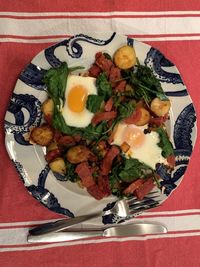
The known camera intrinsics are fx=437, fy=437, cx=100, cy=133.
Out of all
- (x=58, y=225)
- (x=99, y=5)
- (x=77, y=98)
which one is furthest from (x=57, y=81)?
(x=58, y=225)

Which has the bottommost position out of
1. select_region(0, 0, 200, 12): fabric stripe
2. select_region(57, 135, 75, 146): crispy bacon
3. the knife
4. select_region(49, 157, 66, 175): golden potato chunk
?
the knife

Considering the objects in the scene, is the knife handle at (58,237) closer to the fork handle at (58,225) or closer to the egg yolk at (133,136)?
the fork handle at (58,225)

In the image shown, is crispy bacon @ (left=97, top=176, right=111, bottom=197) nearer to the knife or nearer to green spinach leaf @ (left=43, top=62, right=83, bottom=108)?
the knife

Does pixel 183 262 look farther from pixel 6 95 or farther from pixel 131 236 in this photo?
pixel 6 95

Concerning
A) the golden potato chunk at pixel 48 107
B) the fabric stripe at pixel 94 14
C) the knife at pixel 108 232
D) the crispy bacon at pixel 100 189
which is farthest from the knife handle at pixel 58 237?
the fabric stripe at pixel 94 14

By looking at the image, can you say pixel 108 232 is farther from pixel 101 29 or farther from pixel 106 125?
pixel 101 29

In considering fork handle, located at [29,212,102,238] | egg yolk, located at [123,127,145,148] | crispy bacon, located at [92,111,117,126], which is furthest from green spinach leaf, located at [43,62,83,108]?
fork handle, located at [29,212,102,238]
